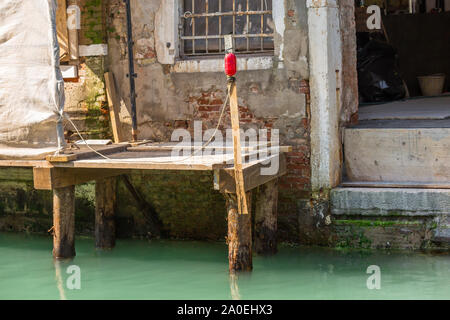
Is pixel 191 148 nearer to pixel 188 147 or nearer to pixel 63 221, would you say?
pixel 188 147

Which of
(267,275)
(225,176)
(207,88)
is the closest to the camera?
(225,176)

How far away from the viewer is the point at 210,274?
22.6 feet

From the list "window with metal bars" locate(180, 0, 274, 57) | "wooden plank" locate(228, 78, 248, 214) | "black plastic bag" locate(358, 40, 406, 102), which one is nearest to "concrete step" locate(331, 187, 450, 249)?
"wooden plank" locate(228, 78, 248, 214)

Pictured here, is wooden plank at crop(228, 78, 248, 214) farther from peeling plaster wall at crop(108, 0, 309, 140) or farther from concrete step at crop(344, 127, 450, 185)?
concrete step at crop(344, 127, 450, 185)

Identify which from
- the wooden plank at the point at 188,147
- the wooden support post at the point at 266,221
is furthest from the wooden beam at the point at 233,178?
the wooden support post at the point at 266,221

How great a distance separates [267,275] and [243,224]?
2.01 ft

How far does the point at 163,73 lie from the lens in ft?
26.2

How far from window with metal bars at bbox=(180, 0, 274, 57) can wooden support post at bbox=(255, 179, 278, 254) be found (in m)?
1.55

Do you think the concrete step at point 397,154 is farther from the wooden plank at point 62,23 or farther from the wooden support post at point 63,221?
the wooden plank at point 62,23

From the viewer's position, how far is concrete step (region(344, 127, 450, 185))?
7.43 meters

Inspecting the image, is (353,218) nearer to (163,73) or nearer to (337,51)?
(337,51)

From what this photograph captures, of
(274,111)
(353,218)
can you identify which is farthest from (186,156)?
(353,218)

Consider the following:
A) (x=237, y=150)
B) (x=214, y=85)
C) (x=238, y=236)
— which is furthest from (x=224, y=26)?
(x=238, y=236)

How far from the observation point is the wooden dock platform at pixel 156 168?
6.40 meters
